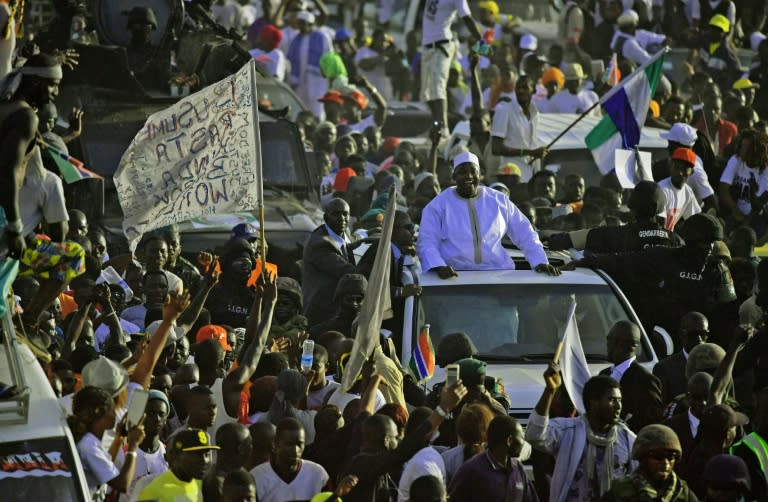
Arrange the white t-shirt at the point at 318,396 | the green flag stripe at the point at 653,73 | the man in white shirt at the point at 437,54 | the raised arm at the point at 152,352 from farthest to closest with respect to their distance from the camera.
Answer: the man in white shirt at the point at 437,54
the green flag stripe at the point at 653,73
the white t-shirt at the point at 318,396
the raised arm at the point at 152,352

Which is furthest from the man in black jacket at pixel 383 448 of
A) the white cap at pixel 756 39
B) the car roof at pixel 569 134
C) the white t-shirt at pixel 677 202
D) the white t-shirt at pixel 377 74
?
the white t-shirt at pixel 377 74

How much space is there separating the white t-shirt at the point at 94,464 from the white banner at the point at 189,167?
3274 mm

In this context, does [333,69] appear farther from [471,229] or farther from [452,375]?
[452,375]

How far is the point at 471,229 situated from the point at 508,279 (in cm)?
65

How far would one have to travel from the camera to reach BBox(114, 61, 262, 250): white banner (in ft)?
38.6

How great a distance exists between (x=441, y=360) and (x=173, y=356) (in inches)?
60.4

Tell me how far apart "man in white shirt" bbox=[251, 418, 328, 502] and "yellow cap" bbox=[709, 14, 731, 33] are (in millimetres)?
17070

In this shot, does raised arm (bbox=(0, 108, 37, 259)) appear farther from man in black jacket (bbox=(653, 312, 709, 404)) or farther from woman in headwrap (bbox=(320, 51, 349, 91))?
woman in headwrap (bbox=(320, 51, 349, 91))

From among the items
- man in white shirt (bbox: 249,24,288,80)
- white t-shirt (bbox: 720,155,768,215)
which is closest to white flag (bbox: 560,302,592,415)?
white t-shirt (bbox: 720,155,768,215)

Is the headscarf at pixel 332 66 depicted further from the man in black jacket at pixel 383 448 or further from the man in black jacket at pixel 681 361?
the man in black jacket at pixel 383 448

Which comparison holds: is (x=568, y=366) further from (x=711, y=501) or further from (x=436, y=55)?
(x=436, y=55)

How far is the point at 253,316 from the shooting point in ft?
36.6

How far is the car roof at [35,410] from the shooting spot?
7.77m

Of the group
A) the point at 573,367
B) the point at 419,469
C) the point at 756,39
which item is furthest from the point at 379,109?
the point at 419,469
